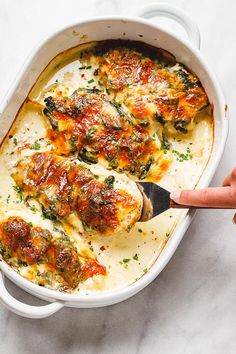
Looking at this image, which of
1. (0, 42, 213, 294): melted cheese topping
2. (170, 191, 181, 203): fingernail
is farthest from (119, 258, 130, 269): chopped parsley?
(170, 191, 181, 203): fingernail

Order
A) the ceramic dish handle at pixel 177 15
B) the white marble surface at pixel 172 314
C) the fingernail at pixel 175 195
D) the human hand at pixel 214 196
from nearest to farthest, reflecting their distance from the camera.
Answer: the human hand at pixel 214 196 < the fingernail at pixel 175 195 < the ceramic dish handle at pixel 177 15 < the white marble surface at pixel 172 314

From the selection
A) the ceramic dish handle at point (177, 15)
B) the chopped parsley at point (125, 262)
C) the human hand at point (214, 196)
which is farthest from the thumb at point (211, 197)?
the ceramic dish handle at point (177, 15)

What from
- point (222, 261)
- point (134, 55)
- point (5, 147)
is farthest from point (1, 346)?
point (134, 55)

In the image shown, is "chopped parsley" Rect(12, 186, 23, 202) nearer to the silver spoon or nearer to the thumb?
the silver spoon

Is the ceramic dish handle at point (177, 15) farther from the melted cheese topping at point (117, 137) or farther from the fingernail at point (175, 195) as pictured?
the fingernail at point (175, 195)

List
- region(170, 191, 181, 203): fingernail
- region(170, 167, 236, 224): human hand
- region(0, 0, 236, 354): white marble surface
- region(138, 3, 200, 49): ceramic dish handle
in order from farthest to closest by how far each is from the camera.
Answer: region(0, 0, 236, 354): white marble surface, region(138, 3, 200, 49): ceramic dish handle, region(170, 191, 181, 203): fingernail, region(170, 167, 236, 224): human hand
